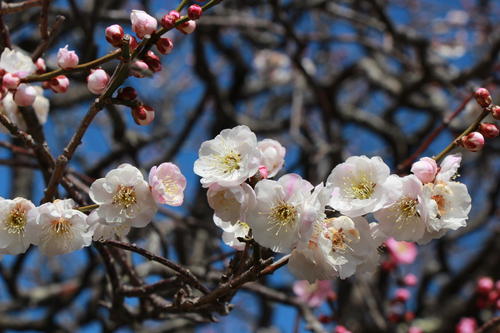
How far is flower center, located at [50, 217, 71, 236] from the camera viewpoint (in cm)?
110

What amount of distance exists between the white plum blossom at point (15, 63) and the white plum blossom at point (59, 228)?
1.25ft

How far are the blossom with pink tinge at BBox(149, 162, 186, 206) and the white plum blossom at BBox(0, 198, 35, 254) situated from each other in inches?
9.8

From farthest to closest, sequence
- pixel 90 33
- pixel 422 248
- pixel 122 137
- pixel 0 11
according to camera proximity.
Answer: pixel 422 248 < pixel 122 137 < pixel 90 33 < pixel 0 11

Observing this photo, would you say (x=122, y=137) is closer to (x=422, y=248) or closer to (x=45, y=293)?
(x=45, y=293)

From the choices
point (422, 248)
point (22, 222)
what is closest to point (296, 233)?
point (22, 222)

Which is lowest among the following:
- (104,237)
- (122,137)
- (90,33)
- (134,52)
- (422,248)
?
(422,248)

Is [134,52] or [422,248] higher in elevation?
[134,52]

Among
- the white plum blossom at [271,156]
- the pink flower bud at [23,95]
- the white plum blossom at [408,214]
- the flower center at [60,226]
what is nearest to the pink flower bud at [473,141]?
the white plum blossom at [408,214]

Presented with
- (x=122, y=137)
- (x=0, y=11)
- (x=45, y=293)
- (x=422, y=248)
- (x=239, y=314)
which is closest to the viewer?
(x=0, y=11)

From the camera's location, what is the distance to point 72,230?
1111 mm

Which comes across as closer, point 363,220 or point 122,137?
point 363,220

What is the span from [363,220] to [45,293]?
2631 mm

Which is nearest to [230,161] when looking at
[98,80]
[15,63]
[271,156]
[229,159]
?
[229,159]

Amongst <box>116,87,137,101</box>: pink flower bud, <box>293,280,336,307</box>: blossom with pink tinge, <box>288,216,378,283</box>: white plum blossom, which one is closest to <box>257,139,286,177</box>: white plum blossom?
<box>288,216,378,283</box>: white plum blossom
